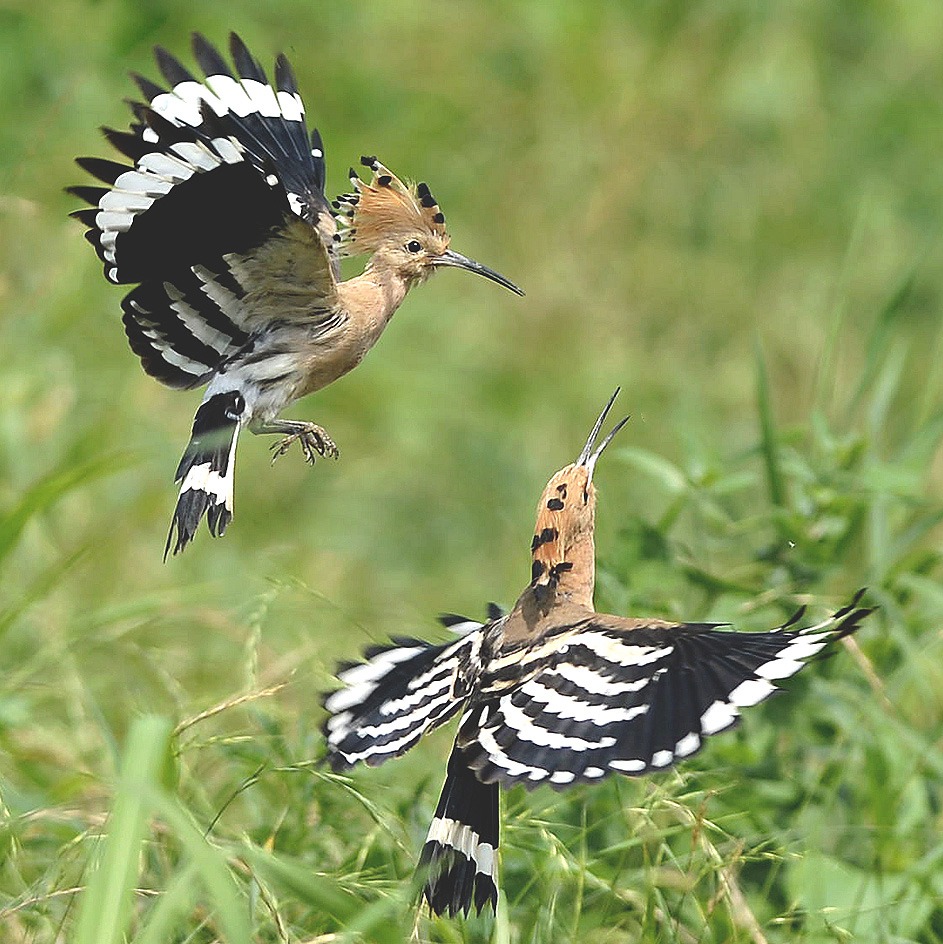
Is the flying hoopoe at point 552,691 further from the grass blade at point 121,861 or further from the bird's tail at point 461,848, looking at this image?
the grass blade at point 121,861

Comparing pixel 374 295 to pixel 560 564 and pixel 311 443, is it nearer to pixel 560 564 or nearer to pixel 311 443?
pixel 311 443

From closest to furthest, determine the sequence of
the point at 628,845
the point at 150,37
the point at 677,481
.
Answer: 1. the point at 628,845
2. the point at 677,481
3. the point at 150,37

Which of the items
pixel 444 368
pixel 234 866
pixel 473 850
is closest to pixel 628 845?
pixel 473 850

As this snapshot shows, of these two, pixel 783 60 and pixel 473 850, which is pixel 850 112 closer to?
pixel 783 60

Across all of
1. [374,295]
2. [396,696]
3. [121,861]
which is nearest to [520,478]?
[396,696]

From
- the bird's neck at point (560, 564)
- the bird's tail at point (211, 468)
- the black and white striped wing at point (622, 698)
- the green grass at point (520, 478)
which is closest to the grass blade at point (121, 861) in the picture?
the green grass at point (520, 478)
